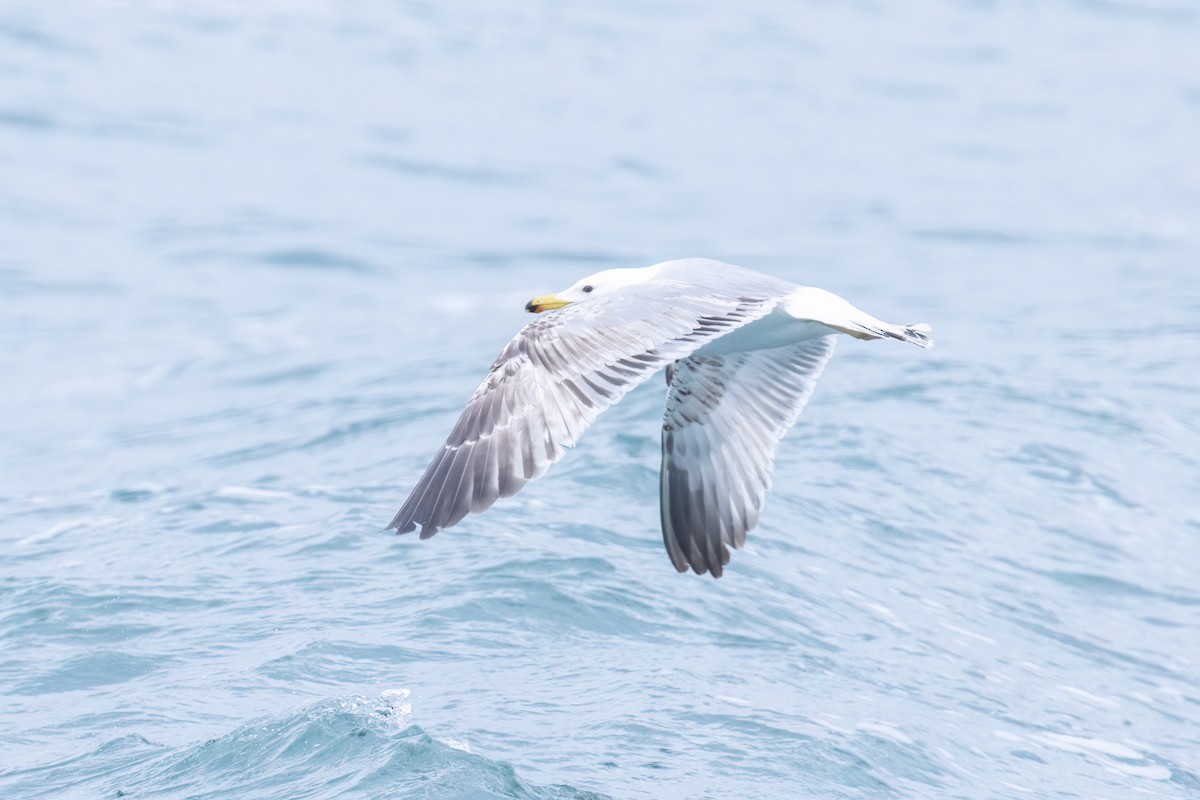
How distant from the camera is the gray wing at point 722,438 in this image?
23.7ft

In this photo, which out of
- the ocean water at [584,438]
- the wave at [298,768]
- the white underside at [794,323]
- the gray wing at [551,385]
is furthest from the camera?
the ocean water at [584,438]

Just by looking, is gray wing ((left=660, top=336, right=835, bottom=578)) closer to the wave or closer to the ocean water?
the ocean water

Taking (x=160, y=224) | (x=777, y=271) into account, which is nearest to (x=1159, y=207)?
(x=777, y=271)

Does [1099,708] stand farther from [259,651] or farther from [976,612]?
[259,651]

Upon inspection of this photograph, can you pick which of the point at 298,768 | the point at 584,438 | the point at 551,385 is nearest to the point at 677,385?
the point at 551,385

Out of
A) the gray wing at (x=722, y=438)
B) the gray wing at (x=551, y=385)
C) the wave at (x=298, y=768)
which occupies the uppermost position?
the gray wing at (x=551, y=385)

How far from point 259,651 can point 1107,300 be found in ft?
35.1

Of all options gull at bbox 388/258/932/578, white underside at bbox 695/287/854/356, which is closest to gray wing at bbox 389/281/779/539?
gull at bbox 388/258/932/578

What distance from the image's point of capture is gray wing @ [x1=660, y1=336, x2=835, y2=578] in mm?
7223

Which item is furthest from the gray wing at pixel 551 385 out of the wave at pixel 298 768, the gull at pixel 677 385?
the wave at pixel 298 768

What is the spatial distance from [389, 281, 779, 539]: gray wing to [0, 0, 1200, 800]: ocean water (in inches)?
50.8

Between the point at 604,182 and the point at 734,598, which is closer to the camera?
the point at 734,598

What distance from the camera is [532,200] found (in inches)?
758

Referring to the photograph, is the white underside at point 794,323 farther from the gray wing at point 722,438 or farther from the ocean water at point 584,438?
the ocean water at point 584,438
